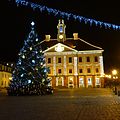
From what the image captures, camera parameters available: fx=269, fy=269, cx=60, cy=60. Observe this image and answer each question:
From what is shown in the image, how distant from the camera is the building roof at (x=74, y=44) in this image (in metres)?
70.5

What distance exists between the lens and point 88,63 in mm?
69750

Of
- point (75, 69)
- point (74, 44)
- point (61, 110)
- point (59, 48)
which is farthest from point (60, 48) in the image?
point (61, 110)

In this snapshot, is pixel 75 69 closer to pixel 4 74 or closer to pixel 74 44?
pixel 74 44

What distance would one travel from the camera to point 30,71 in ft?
101

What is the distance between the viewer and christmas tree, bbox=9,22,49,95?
30156mm

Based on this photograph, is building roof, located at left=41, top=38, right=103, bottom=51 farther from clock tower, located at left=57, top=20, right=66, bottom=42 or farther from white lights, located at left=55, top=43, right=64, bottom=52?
white lights, located at left=55, top=43, right=64, bottom=52

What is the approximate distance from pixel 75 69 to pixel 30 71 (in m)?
39.3

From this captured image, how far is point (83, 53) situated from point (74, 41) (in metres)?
6.23

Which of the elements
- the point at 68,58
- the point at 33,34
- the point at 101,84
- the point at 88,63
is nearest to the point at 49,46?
the point at 68,58

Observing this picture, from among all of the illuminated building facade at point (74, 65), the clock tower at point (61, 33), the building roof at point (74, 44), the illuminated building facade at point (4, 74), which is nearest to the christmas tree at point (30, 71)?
the illuminated building facade at point (74, 65)

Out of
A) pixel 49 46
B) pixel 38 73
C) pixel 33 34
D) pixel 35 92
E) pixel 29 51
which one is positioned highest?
pixel 49 46

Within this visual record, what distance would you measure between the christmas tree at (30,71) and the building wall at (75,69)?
37.4m

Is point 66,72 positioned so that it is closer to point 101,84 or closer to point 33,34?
point 101,84

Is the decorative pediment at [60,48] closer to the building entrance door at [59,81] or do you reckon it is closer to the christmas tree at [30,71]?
the building entrance door at [59,81]
